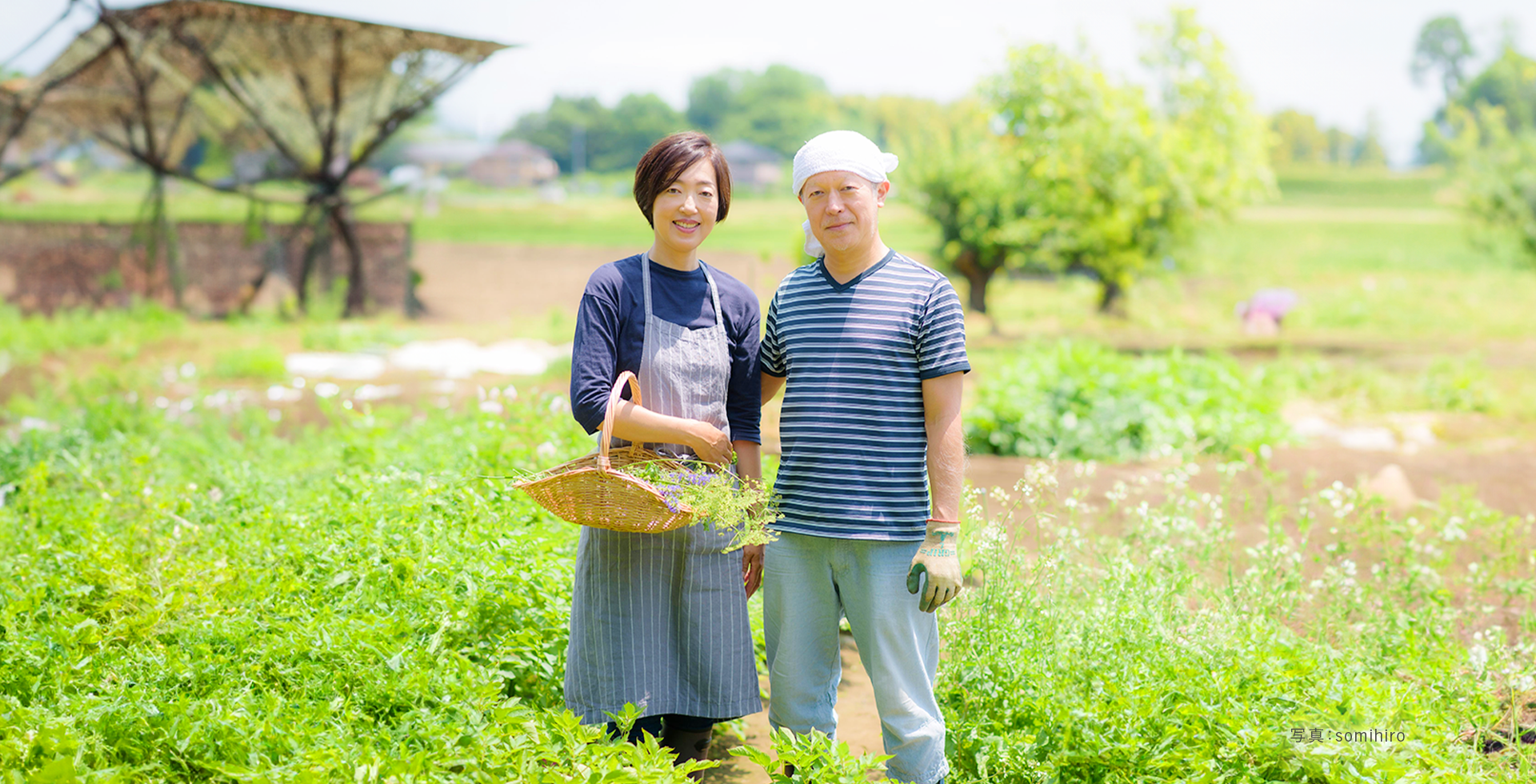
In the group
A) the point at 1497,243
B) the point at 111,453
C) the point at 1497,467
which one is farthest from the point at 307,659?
the point at 1497,243

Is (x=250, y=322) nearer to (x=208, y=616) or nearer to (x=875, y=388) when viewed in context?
(x=208, y=616)

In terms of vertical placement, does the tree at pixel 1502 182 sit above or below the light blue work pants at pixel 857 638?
above

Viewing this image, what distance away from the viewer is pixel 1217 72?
1240cm

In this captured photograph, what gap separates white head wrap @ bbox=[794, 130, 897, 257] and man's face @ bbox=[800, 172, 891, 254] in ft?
0.05

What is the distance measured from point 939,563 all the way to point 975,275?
517 inches

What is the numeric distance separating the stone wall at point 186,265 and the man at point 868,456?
48.5 ft

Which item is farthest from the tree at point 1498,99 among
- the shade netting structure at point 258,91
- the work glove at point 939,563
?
the work glove at point 939,563

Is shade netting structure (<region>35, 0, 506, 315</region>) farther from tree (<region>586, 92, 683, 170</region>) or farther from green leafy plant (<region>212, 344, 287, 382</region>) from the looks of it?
tree (<region>586, 92, 683, 170</region>)

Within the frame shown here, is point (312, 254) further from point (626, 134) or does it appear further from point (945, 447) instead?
point (626, 134)

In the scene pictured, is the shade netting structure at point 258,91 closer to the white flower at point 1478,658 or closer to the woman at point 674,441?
the woman at point 674,441

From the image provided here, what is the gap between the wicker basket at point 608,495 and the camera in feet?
7.36

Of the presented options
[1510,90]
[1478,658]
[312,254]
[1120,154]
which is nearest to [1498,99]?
[1510,90]

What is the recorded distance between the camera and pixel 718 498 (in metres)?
2.37

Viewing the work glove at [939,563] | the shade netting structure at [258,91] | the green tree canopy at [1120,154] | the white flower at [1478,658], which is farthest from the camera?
the shade netting structure at [258,91]
